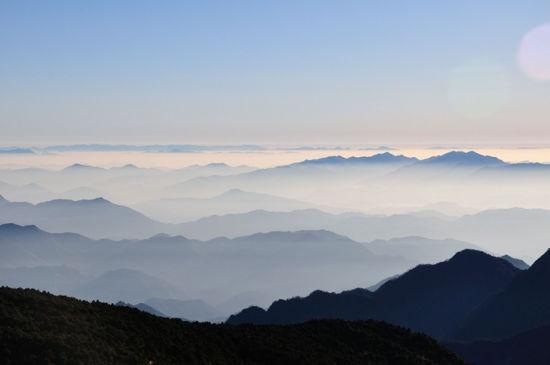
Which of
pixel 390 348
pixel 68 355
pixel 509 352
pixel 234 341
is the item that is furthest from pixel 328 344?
pixel 509 352

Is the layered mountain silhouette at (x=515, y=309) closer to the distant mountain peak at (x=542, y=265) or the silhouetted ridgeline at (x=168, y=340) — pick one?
the distant mountain peak at (x=542, y=265)

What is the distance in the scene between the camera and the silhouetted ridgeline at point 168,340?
49969 mm

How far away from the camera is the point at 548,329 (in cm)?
14238

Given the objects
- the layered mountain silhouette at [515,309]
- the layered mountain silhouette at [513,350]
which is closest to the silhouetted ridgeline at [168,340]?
the layered mountain silhouette at [513,350]

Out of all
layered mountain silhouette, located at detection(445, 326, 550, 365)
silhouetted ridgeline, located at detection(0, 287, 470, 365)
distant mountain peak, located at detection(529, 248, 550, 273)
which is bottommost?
layered mountain silhouette, located at detection(445, 326, 550, 365)

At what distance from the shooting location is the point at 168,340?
60281mm

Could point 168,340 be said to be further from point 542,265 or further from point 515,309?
point 542,265

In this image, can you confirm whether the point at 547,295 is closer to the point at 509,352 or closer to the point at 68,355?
the point at 509,352

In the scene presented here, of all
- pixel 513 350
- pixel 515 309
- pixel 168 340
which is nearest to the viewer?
pixel 168 340

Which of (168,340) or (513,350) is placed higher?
(168,340)

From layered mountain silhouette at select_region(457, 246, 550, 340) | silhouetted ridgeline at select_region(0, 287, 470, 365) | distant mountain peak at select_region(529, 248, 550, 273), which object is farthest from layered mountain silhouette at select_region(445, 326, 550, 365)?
silhouetted ridgeline at select_region(0, 287, 470, 365)

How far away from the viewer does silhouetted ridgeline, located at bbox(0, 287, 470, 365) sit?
50.0 metres

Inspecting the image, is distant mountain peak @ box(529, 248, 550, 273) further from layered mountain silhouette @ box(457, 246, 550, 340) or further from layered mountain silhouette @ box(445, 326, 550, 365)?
layered mountain silhouette @ box(445, 326, 550, 365)

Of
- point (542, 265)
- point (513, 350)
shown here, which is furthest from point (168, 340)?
point (542, 265)
